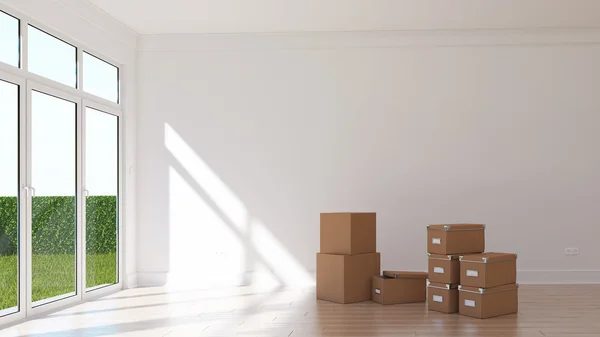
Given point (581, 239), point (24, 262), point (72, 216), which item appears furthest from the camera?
point (581, 239)

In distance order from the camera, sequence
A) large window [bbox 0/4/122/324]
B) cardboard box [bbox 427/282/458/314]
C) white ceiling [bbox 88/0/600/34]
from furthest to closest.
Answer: white ceiling [bbox 88/0/600/34]
cardboard box [bbox 427/282/458/314]
large window [bbox 0/4/122/324]

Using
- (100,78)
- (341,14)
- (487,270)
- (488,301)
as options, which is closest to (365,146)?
(341,14)

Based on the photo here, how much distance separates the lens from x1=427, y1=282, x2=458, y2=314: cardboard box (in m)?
5.27

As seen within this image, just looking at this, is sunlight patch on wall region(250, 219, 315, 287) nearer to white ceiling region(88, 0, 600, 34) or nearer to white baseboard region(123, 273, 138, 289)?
white baseboard region(123, 273, 138, 289)

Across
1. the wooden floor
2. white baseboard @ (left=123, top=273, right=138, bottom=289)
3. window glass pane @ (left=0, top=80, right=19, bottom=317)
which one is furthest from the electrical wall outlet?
window glass pane @ (left=0, top=80, right=19, bottom=317)

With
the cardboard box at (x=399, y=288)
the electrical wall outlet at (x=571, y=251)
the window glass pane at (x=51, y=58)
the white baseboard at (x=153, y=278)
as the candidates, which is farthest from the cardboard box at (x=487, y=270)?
the window glass pane at (x=51, y=58)

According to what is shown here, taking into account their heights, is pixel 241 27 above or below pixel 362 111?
above

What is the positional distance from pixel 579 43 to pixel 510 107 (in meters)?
0.99

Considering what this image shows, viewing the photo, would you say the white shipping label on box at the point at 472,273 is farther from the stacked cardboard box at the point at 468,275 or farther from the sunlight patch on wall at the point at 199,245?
the sunlight patch on wall at the point at 199,245

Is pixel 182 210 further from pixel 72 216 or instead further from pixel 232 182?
pixel 72 216

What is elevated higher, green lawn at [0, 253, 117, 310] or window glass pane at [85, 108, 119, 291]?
window glass pane at [85, 108, 119, 291]

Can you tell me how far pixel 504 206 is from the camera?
275 inches

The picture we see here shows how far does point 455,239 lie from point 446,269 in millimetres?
263

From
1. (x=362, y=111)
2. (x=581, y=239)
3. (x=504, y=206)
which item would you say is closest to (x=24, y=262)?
(x=362, y=111)
